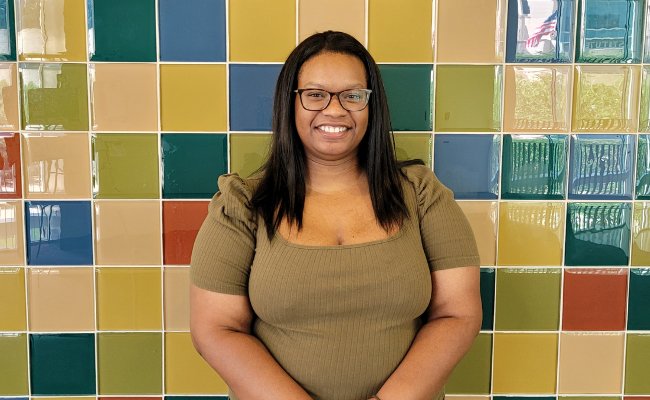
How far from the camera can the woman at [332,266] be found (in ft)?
4.25

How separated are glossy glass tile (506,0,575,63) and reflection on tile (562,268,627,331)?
1.87ft

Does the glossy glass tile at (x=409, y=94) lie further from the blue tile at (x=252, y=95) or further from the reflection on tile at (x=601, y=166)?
the reflection on tile at (x=601, y=166)

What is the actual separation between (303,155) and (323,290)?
1.05 feet

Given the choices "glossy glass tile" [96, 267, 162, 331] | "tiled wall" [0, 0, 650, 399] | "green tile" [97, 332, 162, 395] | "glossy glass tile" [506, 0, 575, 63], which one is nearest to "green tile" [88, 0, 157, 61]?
"tiled wall" [0, 0, 650, 399]

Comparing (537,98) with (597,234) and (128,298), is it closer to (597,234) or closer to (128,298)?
(597,234)

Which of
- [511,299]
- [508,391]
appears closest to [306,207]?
[511,299]

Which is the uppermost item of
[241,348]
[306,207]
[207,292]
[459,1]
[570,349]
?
[459,1]

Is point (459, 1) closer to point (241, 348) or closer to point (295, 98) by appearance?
point (295, 98)

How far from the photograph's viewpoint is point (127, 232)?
1624mm

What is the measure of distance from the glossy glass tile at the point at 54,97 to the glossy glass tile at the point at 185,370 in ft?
1.97

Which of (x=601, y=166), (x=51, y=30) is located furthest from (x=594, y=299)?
(x=51, y=30)

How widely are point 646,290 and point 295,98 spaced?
3.55ft

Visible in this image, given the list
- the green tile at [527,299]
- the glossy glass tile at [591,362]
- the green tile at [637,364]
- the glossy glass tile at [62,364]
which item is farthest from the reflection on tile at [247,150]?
the green tile at [637,364]

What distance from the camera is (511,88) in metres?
1.62
